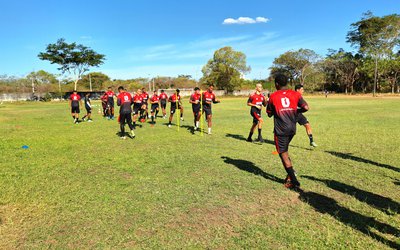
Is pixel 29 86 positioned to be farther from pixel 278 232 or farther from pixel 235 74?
pixel 278 232

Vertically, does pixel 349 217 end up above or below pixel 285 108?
below

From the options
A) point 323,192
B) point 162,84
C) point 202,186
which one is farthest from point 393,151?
point 162,84

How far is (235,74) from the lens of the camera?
74.4 meters

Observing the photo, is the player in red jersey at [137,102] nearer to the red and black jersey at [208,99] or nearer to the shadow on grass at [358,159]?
the red and black jersey at [208,99]

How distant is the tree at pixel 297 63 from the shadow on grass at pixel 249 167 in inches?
2915

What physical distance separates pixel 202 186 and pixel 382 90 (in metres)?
86.1

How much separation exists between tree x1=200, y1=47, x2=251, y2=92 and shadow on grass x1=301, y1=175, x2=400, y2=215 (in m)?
69.0

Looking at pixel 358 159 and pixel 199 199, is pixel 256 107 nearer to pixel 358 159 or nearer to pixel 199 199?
pixel 358 159

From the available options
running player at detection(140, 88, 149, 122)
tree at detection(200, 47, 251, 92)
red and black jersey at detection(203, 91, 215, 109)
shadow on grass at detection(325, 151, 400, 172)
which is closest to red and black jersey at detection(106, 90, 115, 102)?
running player at detection(140, 88, 149, 122)

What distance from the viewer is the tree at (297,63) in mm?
77188

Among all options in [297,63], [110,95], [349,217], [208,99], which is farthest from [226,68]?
[349,217]

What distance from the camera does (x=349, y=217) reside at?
4.32 metres

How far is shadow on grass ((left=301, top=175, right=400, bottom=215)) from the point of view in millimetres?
4613

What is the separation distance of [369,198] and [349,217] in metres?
1.03
